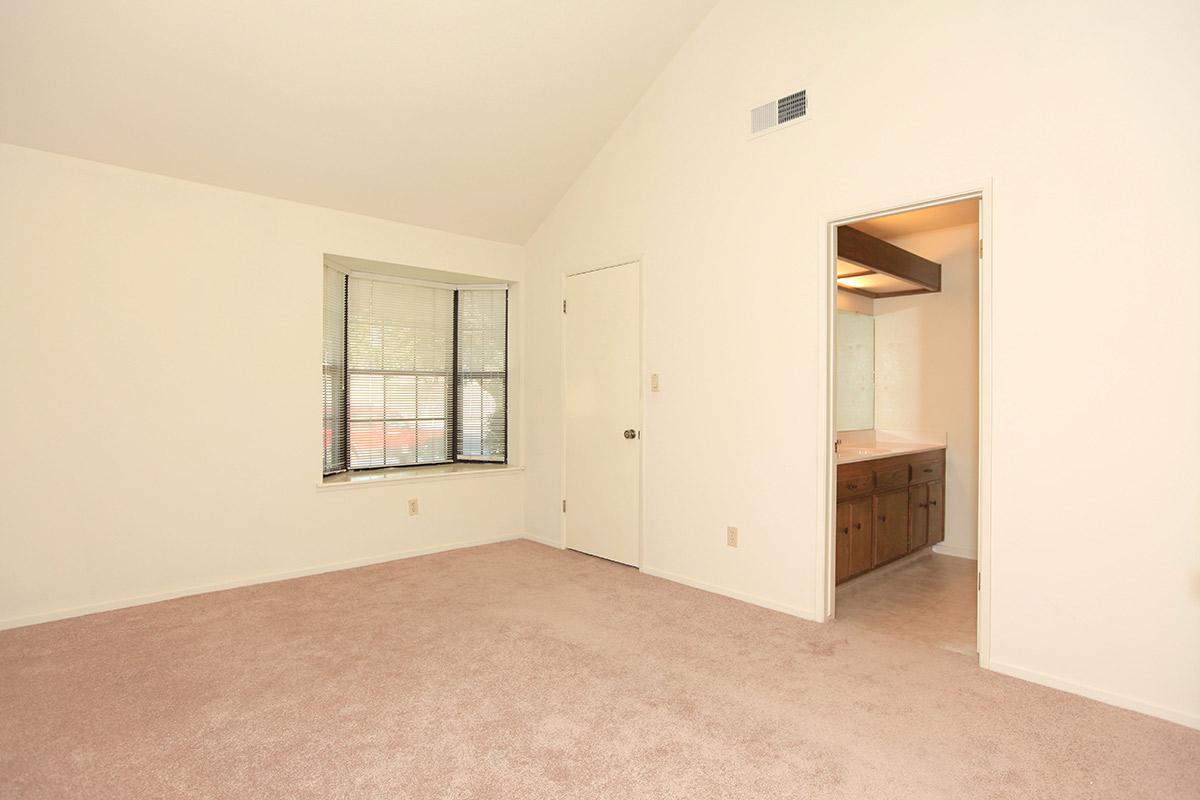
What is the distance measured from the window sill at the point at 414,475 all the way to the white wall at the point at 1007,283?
1697 mm

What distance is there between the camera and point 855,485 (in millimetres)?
3820

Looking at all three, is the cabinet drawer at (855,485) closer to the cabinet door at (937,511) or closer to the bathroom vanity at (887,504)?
the bathroom vanity at (887,504)

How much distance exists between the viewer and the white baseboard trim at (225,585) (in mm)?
3328

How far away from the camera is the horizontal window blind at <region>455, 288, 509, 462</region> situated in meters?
5.48

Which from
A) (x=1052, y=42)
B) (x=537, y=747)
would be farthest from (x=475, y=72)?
(x=537, y=747)

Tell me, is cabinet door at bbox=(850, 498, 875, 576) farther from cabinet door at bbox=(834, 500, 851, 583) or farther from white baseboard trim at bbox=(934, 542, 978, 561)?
white baseboard trim at bbox=(934, 542, 978, 561)

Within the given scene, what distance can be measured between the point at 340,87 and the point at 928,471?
15.0 ft

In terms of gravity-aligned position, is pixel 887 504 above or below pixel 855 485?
below

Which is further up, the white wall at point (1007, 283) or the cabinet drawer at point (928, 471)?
the white wall at point (1007, 283)

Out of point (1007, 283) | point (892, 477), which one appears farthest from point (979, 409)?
point (892, 477)

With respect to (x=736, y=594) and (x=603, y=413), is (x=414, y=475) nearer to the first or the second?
(x=603, y=413)

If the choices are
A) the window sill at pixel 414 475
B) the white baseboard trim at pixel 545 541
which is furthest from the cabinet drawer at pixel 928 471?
the window sill at pixel 414 475

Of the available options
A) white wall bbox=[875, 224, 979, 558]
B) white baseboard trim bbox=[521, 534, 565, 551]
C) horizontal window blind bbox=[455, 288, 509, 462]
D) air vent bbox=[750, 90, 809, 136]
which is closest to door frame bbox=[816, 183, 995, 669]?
air vent bbox=[750, 90, 809, 136]

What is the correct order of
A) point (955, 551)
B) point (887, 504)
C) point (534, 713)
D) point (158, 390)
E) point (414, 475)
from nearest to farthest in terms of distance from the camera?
point (534, 713)
point (158, 390)
point (887, 504)
point (414, 475)
point (955, 551)
